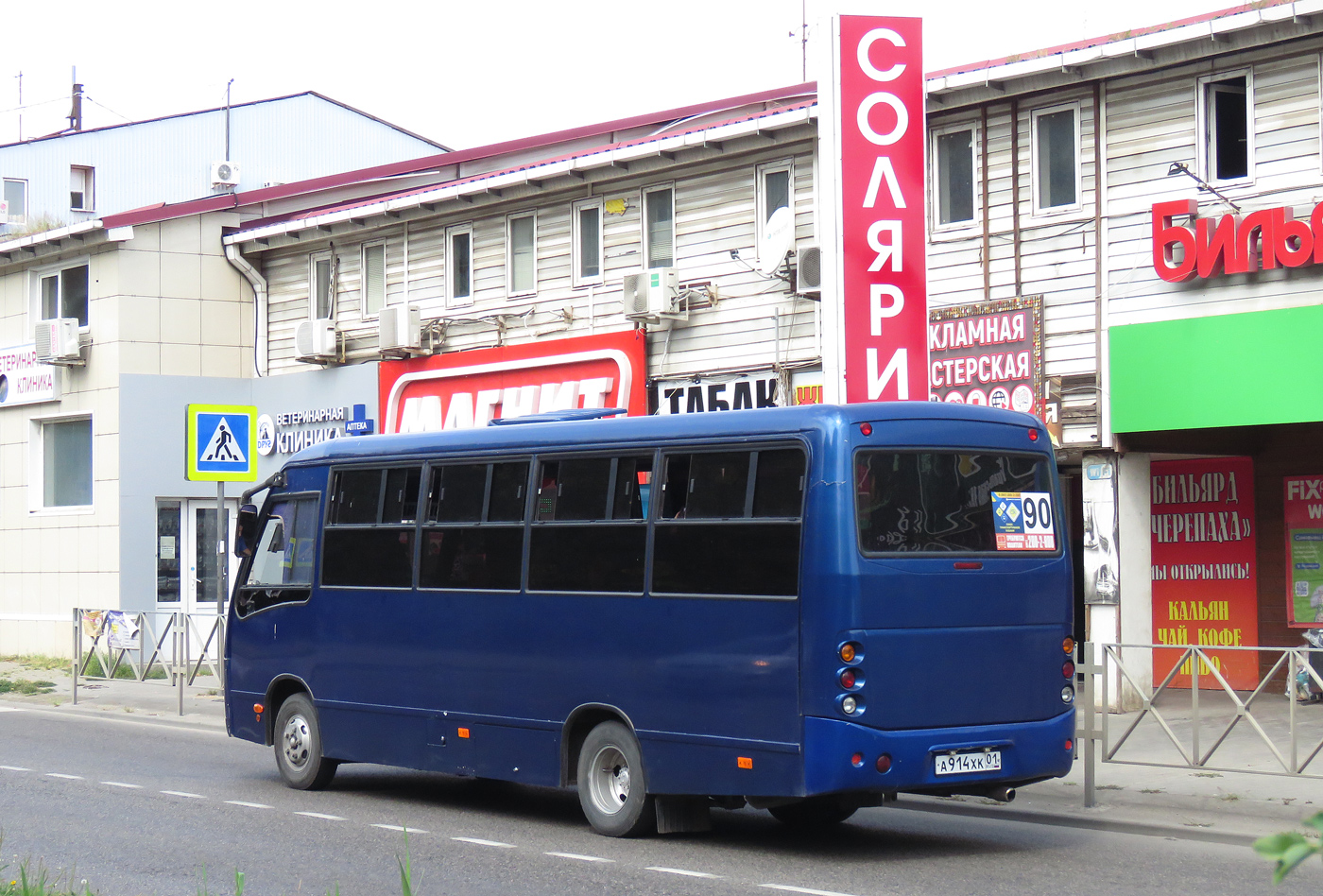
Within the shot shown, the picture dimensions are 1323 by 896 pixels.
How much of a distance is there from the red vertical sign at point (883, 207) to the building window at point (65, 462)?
55.0 feet

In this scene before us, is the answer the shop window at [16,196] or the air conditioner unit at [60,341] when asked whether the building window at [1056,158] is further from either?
the shop window at [16,196]

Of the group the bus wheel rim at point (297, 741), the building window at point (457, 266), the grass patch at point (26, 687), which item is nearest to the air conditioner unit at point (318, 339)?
the building window at point (457, 266)

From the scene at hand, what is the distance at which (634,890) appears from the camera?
8.37 m

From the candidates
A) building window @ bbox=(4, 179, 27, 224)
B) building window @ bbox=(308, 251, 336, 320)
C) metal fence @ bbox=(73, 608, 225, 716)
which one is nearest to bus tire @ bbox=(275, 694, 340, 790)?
metal fence @ bbox=(73, 608, 225, 716)

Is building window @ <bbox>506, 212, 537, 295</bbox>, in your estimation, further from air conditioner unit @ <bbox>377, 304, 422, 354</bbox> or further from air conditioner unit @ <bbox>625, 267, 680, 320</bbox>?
air conditioner unit @ <bbox>625, 267, 680, 320</bbox>

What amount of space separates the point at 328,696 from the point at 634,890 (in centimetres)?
484

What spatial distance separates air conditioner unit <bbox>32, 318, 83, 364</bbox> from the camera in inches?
1051

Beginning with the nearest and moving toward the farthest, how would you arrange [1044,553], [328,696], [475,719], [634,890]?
1. [634,890]
2. [1044,553]
3. [475,719]
4. [328,696]

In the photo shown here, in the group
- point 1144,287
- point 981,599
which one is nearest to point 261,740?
point 981,599

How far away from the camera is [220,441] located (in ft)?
60.0

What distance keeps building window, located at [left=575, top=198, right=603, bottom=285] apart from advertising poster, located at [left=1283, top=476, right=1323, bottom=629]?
31.1 ft

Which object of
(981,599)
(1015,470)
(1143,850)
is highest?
(1015,470)

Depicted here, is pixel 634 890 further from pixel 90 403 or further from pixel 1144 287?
pixel 90 403

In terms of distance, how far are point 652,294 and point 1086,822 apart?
10.9 metres
